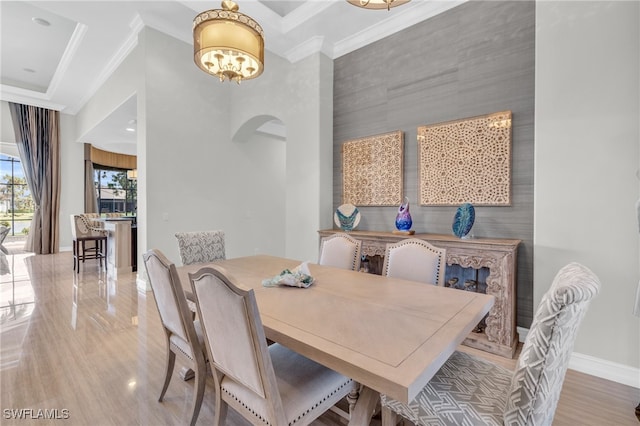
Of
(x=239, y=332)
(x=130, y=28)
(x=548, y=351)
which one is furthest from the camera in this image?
(x=130, y=28)

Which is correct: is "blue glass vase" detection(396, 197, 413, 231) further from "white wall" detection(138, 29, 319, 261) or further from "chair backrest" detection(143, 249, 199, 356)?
"chair backrest" detection(143, 249, 199, 356)

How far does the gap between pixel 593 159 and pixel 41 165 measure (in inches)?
392

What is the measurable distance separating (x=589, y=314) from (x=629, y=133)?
1.33 meters

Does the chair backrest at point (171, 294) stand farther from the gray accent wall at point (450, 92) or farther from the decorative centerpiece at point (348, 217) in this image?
the gray accent wall at point (450, 92)

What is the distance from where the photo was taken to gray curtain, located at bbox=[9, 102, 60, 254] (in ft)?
21.8

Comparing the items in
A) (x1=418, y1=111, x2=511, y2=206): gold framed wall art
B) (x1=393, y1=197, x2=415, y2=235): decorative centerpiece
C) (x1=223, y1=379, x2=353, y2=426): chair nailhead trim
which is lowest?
(x1=223, y1=379, x2=353, y2=426): chair nailhead trim

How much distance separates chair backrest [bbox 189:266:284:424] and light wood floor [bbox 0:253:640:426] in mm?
778

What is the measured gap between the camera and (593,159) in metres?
2.10

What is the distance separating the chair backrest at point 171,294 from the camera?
139 cm

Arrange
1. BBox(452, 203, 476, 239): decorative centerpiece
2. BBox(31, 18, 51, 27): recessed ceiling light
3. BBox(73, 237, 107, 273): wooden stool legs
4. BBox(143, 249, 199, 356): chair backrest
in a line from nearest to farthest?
1. BBox(143, 249, 199, 356): chair backrest
2. BBox(452, 203, 476, 239): decorative centerpiece
3. BBox(31, 18, 51, 27): recessed ceiling light
4. BBox(73, 237, 107, 273): wooden stool legs

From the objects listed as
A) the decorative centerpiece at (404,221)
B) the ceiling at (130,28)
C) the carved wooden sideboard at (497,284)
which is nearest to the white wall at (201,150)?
the ceiling at (130,28)

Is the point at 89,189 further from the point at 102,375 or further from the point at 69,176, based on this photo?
the point at 102,375

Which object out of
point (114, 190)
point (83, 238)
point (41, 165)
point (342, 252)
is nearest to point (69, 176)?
point (41, 165)

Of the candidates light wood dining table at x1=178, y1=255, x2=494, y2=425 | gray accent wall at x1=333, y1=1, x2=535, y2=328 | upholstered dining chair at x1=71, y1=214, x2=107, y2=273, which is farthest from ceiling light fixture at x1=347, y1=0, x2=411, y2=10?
upholstered dining chair at x1=71, y1=214, x2=107, y2=273
